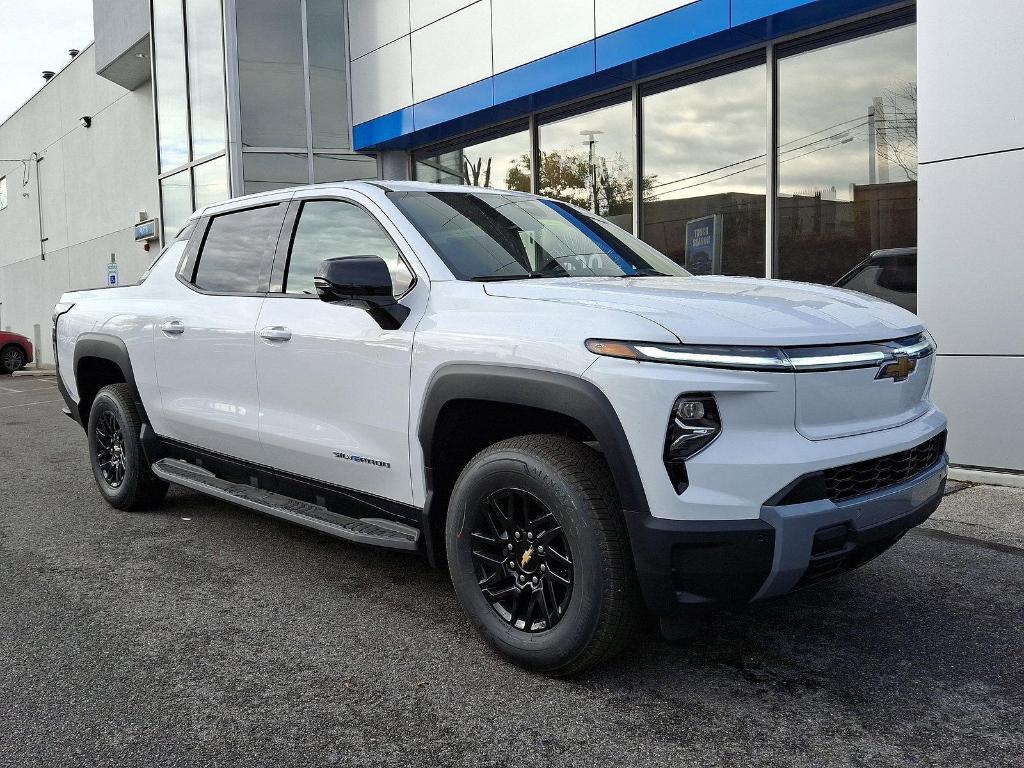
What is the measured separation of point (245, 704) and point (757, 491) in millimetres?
1794

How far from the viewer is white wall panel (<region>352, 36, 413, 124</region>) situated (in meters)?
13.6

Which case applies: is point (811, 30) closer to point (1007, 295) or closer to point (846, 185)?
point (846, 185)

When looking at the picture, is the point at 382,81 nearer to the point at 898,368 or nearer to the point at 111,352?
the point at 111,352

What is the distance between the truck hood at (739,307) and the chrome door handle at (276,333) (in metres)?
1.13

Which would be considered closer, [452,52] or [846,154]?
[846,154]

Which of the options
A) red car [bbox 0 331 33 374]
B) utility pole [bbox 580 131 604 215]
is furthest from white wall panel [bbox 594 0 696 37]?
red car [bbox 0 331 33 374]

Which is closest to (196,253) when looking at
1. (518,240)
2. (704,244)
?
(518,240)

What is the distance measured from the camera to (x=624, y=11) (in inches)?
387

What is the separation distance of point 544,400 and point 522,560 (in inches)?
23.8

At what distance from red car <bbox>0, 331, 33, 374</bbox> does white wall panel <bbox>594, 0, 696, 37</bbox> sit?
17.5m

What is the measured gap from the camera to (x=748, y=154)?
9578mm

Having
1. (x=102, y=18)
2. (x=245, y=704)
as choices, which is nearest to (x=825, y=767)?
(x=245, y=704)

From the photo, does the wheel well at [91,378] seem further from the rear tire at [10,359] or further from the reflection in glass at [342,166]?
the rear tire at [10,359]

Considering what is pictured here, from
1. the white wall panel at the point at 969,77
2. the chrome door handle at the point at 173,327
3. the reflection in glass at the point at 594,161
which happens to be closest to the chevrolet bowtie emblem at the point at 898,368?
the chrome door handle at the point at 173,327
